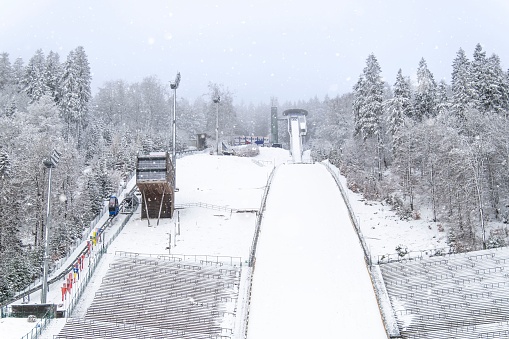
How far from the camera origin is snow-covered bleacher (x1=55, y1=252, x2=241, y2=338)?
25.8 meters

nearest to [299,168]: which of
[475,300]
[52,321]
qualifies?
[475,300]

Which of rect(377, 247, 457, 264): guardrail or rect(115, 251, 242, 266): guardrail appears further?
rect(115, 251, 242, 266): guardrail

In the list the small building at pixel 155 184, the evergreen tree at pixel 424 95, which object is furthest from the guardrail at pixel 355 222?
the small building at pixel 155 184

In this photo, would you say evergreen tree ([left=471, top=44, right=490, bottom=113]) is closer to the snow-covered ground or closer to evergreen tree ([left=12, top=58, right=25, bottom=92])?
the snow-covered ground

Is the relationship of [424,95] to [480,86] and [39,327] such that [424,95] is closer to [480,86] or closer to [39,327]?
[480,86]

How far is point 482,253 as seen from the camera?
3259cm

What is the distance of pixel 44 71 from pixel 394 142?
51.8 metres

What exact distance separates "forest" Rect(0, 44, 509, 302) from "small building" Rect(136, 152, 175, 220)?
5.14 metres

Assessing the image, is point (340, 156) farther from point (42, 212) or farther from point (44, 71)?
point (44, 71)

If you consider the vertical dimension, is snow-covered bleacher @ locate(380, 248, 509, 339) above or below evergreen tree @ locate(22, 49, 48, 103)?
below

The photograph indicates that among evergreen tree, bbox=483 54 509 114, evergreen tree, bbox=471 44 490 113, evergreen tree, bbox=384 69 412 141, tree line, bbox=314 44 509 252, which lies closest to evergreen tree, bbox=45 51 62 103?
tree line, bbox=314 44 509 252

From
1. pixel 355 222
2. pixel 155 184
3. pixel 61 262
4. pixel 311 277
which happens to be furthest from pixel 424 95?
→ pixel 61 262

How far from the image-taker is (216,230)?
4191cm

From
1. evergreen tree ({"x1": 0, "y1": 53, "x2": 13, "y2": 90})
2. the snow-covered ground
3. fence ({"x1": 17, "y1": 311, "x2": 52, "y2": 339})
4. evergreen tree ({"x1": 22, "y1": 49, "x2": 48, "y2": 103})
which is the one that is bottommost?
fence ({"x1": 17, "y1": 311, "x2": 52, "y2": 339})
